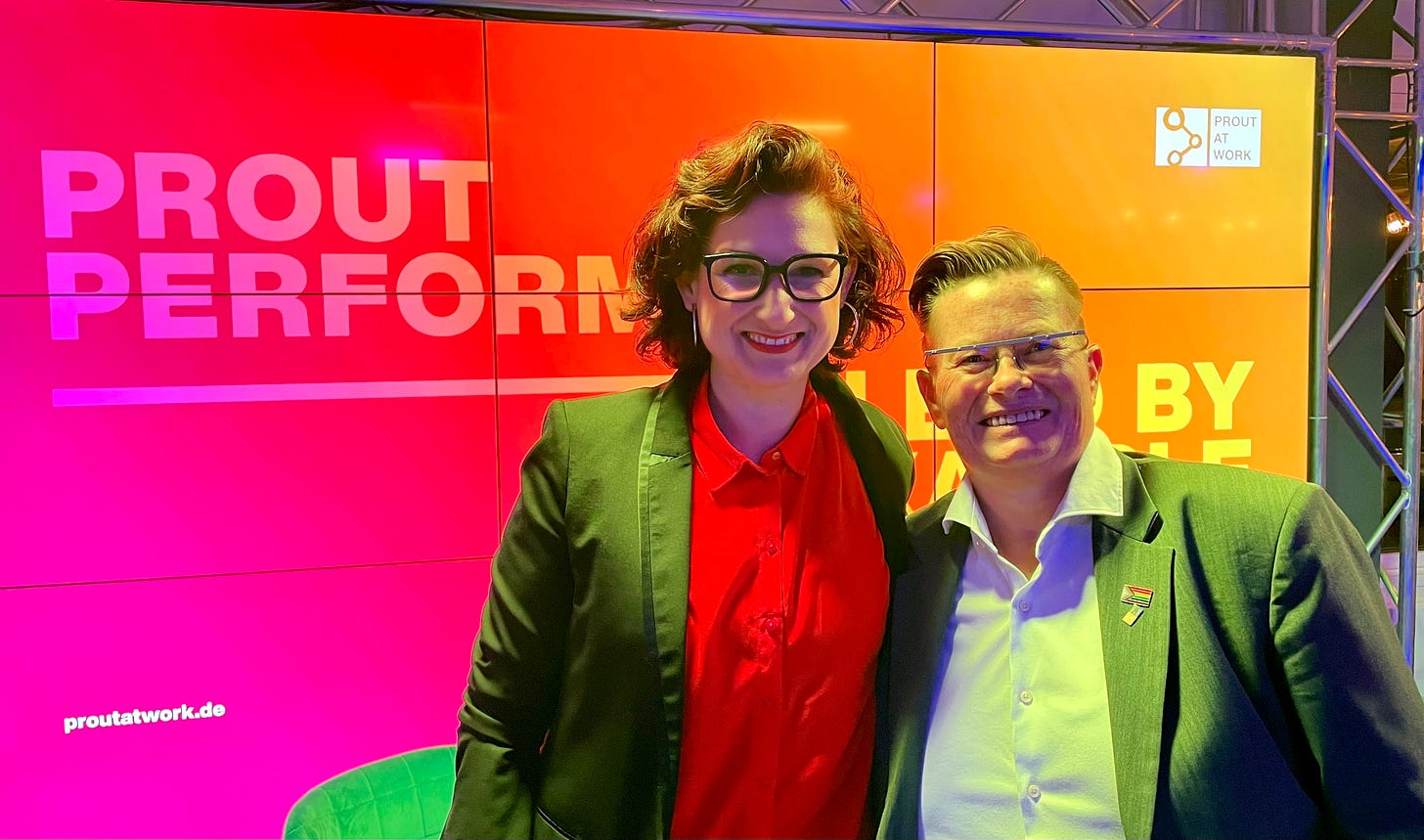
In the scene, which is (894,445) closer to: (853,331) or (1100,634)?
(853,331)

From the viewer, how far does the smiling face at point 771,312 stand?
141cm

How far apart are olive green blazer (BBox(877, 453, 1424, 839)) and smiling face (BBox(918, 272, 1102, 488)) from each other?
182mm

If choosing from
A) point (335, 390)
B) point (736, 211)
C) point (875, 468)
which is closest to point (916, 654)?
point (875, 468)

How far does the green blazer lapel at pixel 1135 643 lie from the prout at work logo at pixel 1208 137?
8.69 feet

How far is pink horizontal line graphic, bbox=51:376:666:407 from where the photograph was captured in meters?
2.79

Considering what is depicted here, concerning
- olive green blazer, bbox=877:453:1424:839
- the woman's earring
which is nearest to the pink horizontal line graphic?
the woman's earring

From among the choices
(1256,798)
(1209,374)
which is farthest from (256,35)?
(1209,374)

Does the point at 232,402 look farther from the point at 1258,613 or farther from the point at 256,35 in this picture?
the point at 1258,613

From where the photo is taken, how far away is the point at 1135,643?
1248 millimetres

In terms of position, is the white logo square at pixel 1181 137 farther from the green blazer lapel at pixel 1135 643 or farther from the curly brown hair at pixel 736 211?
the green blazer lapel at pixel 1135 643

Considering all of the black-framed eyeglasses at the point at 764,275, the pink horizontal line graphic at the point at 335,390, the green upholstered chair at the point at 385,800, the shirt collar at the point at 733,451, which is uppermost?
the black-framed eyeglasses at the point at 764,275

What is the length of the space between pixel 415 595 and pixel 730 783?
1.97m

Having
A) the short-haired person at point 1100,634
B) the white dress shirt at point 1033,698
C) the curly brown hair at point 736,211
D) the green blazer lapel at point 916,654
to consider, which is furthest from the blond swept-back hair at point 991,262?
the green blazer lapel at point 916,654

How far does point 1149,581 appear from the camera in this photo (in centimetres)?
126
